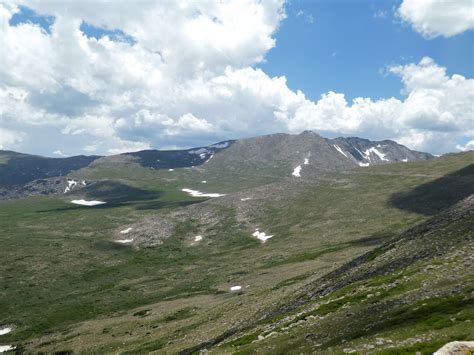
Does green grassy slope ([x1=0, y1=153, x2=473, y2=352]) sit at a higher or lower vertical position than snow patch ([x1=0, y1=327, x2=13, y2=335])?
higher

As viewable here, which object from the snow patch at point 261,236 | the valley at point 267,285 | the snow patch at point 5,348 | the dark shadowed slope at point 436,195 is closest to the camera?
the valley at point 267,285

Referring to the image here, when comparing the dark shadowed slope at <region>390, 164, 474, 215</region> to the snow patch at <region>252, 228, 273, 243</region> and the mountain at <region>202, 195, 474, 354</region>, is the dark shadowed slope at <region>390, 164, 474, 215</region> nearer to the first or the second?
the snow patch at <region>252, 228, 273, 243</region>

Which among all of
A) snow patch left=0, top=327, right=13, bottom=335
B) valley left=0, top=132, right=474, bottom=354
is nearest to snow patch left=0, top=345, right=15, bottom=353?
valley left=0, top=132, right=474, bottom=354

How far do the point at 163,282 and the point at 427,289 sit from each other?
10561cm

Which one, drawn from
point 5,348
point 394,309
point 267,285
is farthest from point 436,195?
point 5,348

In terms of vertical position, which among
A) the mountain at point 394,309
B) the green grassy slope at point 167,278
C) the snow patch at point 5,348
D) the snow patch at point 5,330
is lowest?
the snow patch at point 5,330

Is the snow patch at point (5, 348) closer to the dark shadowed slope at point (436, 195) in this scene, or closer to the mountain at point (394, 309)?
the mountain at point (394, 309)

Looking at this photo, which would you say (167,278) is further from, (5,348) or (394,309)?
(394,309)

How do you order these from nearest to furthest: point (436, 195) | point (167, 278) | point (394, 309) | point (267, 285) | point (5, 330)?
point (394, 309) → point (267, 285) → point (5, 330) → point (167, 278) → point (436, 195)

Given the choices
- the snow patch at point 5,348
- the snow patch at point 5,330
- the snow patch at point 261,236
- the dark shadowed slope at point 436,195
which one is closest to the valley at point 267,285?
the dark shadowed slope at point 436,195

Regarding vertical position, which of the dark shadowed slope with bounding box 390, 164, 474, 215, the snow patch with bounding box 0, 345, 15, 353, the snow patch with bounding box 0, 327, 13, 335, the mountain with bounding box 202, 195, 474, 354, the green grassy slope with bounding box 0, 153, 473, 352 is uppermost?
the dark shadowed slope with bounding box 390, 164, 474, 215

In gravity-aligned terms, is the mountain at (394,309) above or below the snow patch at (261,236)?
above

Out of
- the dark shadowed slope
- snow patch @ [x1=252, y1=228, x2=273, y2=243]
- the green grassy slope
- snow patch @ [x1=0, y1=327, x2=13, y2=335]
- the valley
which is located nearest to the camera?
the valley

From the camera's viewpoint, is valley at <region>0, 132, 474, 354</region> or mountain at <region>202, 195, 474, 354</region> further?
valley at <region>0, 132, 474, 354</region>
